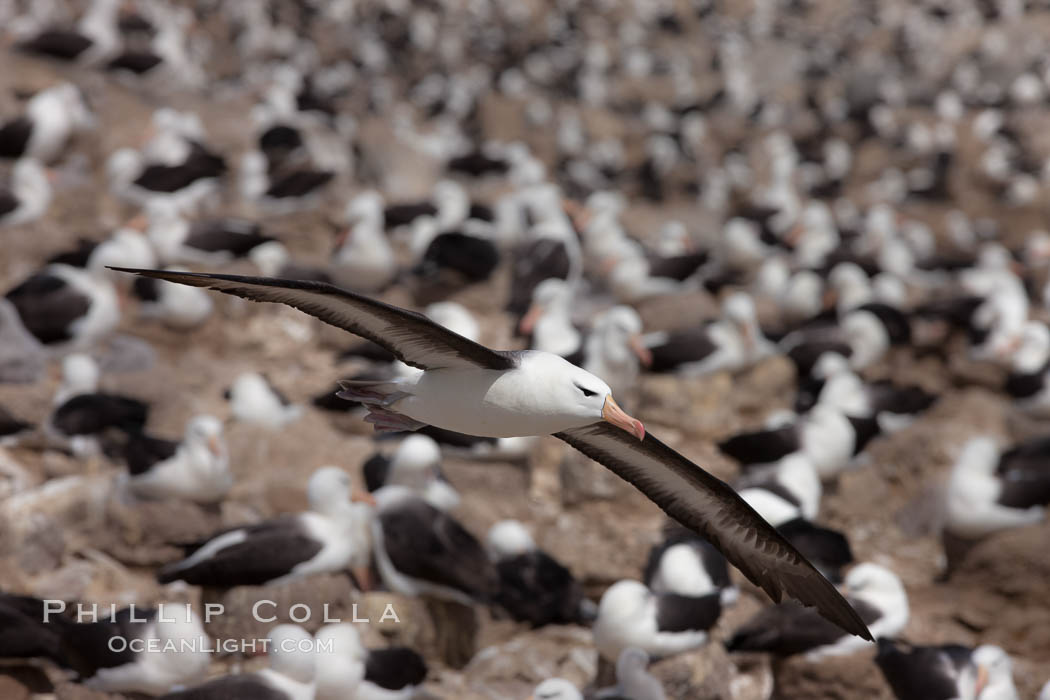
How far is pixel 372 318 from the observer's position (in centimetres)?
402

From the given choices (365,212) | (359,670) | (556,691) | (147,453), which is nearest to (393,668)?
(359,670)

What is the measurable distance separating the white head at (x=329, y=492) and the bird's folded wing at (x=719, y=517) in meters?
2.24

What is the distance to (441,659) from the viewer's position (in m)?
6.83

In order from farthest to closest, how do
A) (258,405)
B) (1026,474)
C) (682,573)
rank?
1. (258,405)
2. (1026,474)
3. (682,573)

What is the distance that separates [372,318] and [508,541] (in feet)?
11.6

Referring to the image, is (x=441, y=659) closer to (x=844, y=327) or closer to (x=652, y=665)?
(x=652, y=665)

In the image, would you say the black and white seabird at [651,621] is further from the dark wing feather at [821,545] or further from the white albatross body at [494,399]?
the white albatross body at [494,399]

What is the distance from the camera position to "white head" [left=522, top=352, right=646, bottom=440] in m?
4.10

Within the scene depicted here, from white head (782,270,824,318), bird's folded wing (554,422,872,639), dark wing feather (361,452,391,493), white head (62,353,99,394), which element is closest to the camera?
bird's folded wing (554,422,872,639)

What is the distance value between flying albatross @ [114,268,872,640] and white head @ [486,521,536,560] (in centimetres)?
224

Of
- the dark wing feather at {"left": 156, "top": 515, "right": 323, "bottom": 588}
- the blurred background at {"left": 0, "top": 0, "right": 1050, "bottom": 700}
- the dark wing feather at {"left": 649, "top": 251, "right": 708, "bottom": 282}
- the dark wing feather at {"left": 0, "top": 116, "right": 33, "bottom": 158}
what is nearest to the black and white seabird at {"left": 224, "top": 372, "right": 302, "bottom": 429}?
the blurred background at {"left": 0, "top": 0, "right": 1050, "bottom": 700}

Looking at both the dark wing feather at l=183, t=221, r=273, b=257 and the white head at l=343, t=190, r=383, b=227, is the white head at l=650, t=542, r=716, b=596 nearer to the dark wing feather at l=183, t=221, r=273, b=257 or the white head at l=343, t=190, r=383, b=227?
the dark wing feather at l=183, t=221, r=273, b=257

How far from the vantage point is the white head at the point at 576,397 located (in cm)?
410

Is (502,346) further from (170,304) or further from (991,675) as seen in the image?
(991,675)
